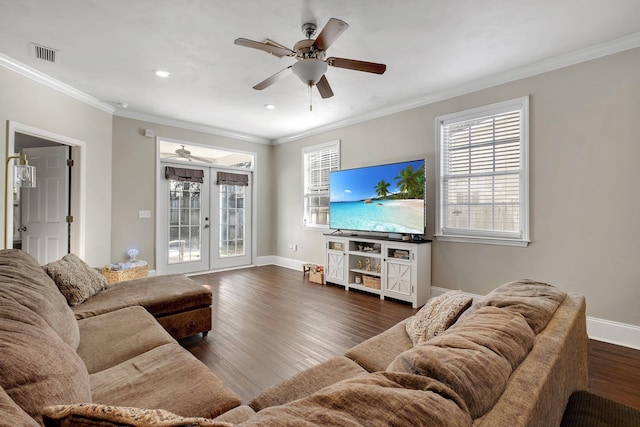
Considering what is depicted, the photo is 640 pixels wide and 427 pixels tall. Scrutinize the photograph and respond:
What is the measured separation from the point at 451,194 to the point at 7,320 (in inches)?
161

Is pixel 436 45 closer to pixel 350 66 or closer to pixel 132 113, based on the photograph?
pixel 350 66

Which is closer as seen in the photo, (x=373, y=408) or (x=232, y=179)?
(x=373, y=408)

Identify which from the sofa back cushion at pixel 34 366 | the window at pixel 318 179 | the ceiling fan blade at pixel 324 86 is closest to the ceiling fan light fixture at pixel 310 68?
the ceiling fan blade at pixel 324 86

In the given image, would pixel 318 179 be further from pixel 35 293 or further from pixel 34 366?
pixel 34 366

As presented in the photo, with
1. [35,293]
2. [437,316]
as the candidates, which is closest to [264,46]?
[35,293]

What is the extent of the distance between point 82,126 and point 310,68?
3608 millimetres

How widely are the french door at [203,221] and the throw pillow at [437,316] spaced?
4.82 m

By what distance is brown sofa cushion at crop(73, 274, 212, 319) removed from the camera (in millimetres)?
2352

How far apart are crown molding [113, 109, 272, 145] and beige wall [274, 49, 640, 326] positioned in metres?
4.04

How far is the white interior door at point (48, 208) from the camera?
13.4ft

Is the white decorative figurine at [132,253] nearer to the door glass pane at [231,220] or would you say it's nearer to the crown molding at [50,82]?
the door glass pane at [231,220]

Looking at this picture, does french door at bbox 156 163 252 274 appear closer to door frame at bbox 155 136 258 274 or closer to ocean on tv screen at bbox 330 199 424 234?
door frame at bbox 155 136 258 274

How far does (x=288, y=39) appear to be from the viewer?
8.96 feet

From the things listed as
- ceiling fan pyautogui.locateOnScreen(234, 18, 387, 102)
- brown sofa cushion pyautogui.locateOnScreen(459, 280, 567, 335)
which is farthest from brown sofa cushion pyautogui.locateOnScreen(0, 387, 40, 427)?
ceiling fan pyautogui.locateOnScreen(234, 18, 387, 102)
